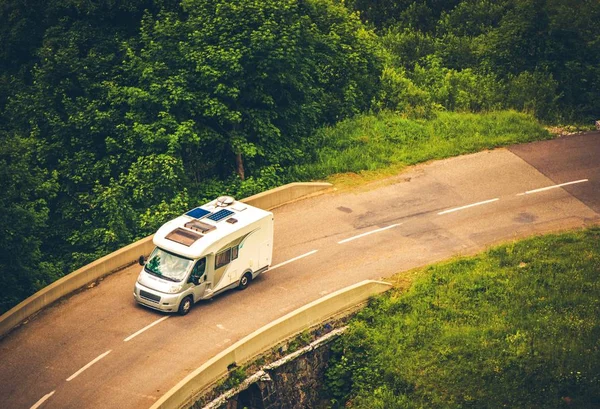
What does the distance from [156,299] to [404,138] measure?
1521 cm

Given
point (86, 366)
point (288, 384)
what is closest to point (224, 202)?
point (288, 384)

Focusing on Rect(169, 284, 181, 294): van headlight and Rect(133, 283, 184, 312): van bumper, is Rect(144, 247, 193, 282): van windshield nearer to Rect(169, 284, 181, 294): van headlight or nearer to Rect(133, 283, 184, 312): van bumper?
Rect(169, 284, 181, 294): van headlight

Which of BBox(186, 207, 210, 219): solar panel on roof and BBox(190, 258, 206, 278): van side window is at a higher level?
BBox(186, 207, 210, 219): solar panel on roof

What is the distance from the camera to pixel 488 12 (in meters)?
49.5

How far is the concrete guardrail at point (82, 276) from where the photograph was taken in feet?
85.3

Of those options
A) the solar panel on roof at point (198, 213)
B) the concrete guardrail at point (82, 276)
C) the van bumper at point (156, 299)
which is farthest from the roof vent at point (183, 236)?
the concrete guardrail at point (82, 276)

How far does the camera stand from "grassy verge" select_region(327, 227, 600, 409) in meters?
25.4

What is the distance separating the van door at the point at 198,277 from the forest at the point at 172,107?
15.0 ft

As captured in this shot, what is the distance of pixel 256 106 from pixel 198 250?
10295mm

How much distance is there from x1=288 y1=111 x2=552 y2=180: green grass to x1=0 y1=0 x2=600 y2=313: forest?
0.46 feet

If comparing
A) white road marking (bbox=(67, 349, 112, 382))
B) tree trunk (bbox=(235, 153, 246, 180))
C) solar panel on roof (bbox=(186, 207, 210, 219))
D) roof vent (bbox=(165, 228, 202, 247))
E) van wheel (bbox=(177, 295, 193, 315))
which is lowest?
white road marking (bbox=(67, 349, 112, 382))

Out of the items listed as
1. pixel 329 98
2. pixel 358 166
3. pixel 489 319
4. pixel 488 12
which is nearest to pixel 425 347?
pixel 489 319

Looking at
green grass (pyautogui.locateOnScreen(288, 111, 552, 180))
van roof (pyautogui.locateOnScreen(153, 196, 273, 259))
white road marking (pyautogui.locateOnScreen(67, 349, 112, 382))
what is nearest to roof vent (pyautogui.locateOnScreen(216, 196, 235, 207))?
van roof (pyautogui.locateOnScreen(153, 196, 273, 259))

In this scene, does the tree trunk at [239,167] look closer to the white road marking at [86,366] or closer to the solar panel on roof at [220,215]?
the solar panel on roof at [220,215]
